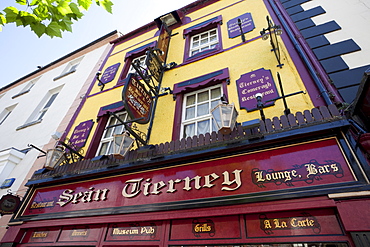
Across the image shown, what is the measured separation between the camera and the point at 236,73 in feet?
19.1

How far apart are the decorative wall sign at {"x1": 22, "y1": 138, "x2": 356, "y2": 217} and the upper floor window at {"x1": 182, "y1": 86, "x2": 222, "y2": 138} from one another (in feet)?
4.29

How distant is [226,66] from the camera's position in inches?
245

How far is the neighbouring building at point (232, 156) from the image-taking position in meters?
2.99

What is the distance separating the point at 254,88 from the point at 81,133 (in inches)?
237

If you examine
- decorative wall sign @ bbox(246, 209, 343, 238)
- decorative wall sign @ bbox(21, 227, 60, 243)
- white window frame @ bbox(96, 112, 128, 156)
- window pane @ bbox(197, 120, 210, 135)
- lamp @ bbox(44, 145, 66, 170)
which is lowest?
decorative wall sign @ bbox(246, 209, 343, 238)

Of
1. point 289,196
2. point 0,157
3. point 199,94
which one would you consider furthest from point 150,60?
point 0,157

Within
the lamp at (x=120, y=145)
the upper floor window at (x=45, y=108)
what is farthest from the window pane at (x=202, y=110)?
the upper floor window at (x=45, y=108)

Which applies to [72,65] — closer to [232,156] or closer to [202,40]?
[202,40]

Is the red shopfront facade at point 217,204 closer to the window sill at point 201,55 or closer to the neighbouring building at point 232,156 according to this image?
the neighbouring building at point 232,156

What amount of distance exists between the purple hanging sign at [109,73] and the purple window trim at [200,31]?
3557 millimetres

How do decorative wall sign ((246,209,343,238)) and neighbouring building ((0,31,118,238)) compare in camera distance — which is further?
neighbouring building ((0,31,118,238))

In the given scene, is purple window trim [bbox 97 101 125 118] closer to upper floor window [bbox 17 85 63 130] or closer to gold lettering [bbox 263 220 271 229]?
upper floor window [bbox 17 85 63 130]

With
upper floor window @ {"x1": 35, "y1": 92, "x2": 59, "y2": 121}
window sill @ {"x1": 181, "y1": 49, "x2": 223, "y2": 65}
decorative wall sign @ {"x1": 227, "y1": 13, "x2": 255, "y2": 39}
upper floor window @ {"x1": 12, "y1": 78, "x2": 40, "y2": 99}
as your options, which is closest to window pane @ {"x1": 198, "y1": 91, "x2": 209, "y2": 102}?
window sill @ {"x1": 181, "y1": 49, "x2": 223, "y2": 65}

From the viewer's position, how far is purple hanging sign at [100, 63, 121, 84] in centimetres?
910
